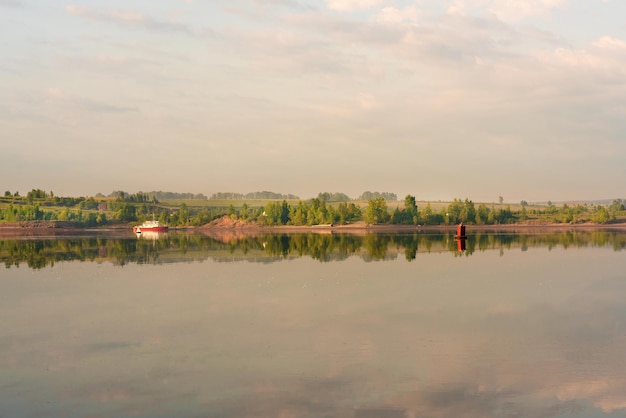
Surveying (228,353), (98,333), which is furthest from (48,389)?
(98,333)

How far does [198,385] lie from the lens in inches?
965

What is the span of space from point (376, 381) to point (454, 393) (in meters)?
3.12

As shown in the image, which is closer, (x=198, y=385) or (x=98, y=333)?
(x=198, y=385)

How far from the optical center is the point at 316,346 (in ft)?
100

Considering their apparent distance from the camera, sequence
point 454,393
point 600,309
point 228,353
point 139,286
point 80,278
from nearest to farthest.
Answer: point 454,393, point 228,353, point 600,309, point 139,286, point 80,278

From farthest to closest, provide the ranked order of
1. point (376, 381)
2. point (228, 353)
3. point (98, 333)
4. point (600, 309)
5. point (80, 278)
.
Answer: point (80, 278)
point (600, 309)
point (98, 333)
point (228, 353)
point (376, 381)

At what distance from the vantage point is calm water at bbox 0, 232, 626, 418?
22438mm

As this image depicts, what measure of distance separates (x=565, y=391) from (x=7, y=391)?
21187mm

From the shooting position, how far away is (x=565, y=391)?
23.3m

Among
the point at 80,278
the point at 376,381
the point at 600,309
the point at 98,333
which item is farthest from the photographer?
the point at 80,278

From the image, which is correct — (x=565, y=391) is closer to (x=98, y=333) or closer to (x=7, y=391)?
(x=7, y=391)

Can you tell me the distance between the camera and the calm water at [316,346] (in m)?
22.4

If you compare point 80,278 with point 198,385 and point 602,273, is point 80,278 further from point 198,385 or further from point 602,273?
point 602,273

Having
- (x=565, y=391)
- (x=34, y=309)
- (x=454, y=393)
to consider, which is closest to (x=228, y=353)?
(x=454, y=393)
